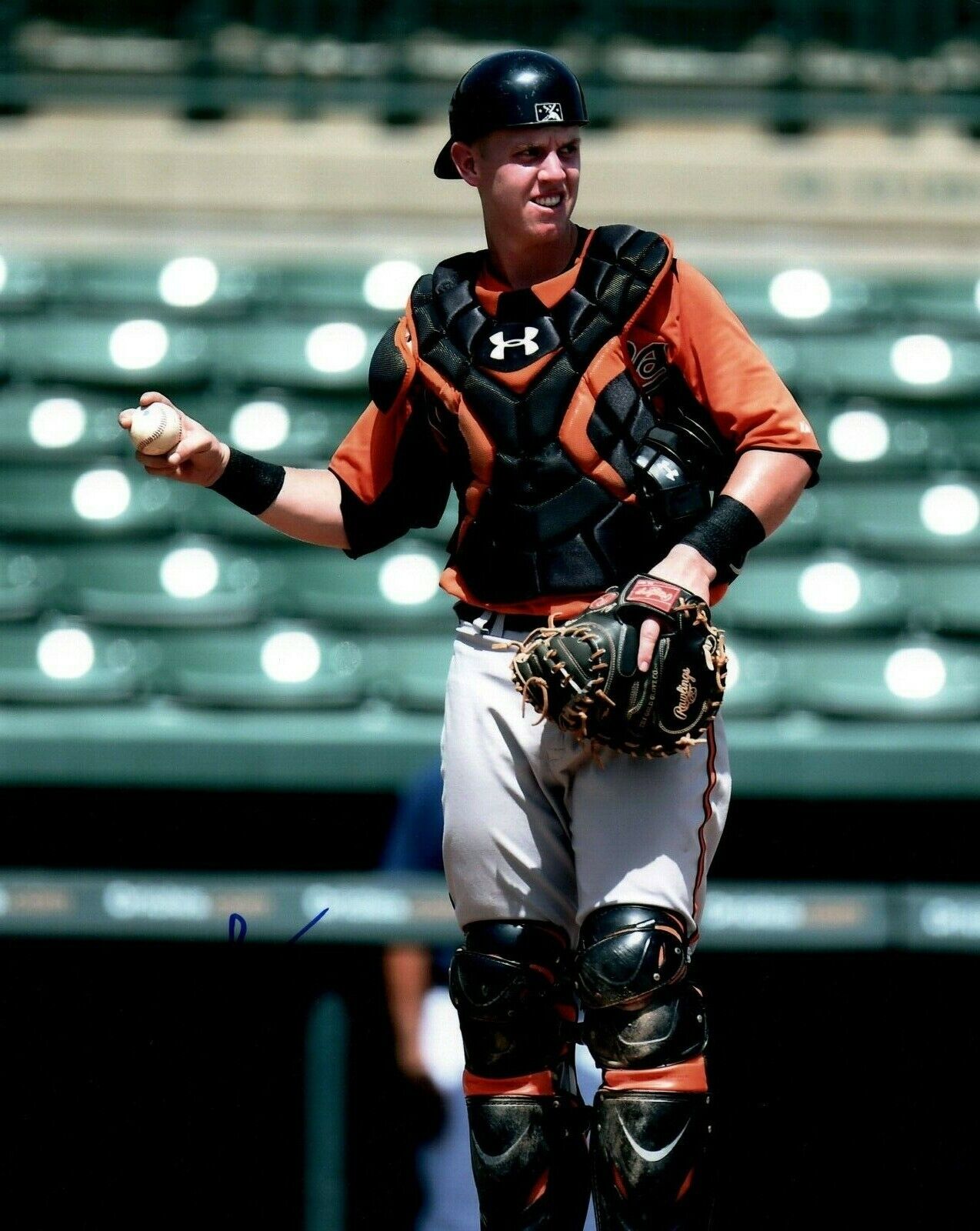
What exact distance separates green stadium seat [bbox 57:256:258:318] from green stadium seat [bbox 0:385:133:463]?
0.36m

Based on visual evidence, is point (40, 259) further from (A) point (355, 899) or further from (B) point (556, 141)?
(B) point (556, 141)

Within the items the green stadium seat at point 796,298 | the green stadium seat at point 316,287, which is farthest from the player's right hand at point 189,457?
the green stadium seat at point 796,298

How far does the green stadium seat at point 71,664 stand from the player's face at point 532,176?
9.49 ft

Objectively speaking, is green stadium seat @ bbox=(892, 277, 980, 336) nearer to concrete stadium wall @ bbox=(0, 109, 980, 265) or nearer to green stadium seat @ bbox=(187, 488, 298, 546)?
concrete stadium wall @ bbox=(0, 109, 980, 265)

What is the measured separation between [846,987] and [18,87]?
4080 mm

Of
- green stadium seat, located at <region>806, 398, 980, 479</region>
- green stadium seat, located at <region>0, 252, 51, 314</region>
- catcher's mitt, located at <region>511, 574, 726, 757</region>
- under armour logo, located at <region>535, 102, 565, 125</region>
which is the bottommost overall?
catcher's mitt, located at <region>511, 574, 726, 757</region>

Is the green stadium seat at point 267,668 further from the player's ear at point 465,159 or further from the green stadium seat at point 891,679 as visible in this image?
the player's ear at point 465,159

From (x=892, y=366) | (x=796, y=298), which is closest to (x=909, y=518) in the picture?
(x=892, y=366)

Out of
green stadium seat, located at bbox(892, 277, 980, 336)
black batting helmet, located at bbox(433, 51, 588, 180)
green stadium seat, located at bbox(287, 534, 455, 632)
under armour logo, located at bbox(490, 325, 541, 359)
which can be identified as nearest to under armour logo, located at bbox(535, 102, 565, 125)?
black batting helmet, located at bbox(433, 51, 588, 180)

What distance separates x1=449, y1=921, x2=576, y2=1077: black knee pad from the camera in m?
2.12

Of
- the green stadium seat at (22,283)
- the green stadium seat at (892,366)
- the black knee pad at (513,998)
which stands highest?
the green stadium seat at (22,283)

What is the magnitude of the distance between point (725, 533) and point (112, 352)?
384 centimetres

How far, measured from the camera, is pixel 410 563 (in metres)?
5.09

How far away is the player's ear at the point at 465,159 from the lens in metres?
2.19
